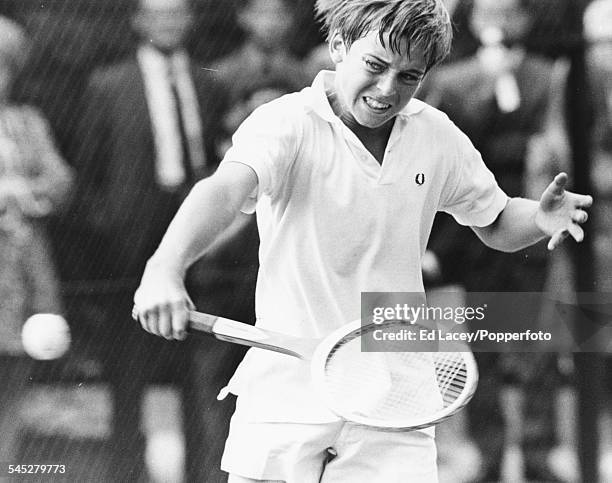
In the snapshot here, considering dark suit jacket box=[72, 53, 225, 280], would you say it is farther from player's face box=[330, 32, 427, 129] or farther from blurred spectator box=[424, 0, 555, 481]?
player's face box=[330, 32, 427, 129]

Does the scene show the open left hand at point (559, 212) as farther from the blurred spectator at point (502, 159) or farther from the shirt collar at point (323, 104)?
the blurred spectator at point (502, 159)

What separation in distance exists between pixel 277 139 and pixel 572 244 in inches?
39.9

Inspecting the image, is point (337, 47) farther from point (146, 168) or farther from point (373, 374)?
point (146, 168)

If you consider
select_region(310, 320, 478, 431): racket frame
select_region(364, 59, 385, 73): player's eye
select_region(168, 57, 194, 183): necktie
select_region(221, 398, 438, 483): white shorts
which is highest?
select_region(168, 57, 194, 183): necktie

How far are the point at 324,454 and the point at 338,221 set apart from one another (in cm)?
31

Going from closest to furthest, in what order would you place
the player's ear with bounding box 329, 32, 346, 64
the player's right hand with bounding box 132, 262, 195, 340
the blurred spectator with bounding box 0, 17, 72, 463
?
1. the player's right hand with bounding box 132, 262, 195, 340
2. the player's ear with bounding box 329, 32, 346, 64
3. the blurred spectator with bounding box 0, 17, 72, 463

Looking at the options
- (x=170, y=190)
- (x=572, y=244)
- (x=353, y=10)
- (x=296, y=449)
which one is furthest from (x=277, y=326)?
(x=572, y=244)

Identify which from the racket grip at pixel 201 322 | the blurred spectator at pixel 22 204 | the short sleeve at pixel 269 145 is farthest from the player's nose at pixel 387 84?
the blurred spectator at pixel 22 204

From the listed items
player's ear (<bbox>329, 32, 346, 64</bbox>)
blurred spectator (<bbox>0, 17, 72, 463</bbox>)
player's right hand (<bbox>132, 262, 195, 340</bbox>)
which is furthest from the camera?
blurred spectator (<bbox>0, 17, 72, 463</bbox>)

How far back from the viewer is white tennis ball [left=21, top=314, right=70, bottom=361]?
239cm

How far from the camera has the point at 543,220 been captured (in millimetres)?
1745

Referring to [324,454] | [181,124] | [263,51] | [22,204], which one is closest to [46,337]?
[22,204]

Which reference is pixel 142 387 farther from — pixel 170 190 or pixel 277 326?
pixel 277 326

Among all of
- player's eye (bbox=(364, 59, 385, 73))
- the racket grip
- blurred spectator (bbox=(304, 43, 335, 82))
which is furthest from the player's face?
blurred spectator (bbox=(304, 43, 335, 82))
